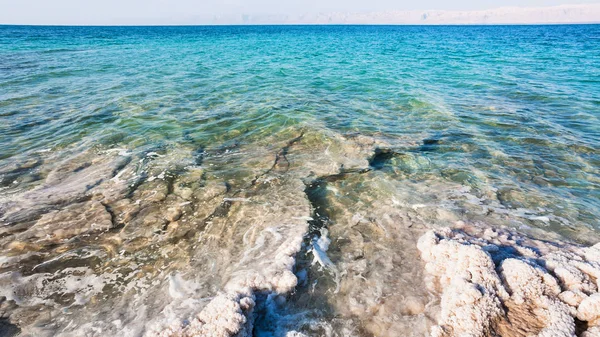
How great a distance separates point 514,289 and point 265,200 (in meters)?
4.06

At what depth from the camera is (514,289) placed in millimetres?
3449

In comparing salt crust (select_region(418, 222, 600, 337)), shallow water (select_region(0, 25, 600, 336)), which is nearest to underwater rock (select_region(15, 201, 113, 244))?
shallow water (select_region(0, 25, 600, 336))

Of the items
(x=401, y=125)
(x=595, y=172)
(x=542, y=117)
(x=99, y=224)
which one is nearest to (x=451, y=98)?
(x=542, y=117)

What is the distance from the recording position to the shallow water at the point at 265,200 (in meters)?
3.77

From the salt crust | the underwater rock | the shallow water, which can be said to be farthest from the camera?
the underwater rock

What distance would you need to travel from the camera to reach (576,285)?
11.3 feet

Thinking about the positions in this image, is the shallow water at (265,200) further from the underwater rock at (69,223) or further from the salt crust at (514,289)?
the salt crust at (514,289)

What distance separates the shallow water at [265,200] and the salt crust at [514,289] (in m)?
0.28

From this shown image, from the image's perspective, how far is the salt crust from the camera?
310cm

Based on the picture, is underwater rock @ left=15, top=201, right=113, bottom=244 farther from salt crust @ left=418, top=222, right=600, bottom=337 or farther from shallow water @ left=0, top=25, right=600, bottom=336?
salt crust @ left=418, top=222, right=600, bottom=337

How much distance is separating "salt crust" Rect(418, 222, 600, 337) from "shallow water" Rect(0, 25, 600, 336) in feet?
0.90

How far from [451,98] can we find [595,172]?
734cm

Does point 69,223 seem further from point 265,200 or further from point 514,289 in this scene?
point 514,289

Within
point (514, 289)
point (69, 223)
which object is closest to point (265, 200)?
point (69, 223)
